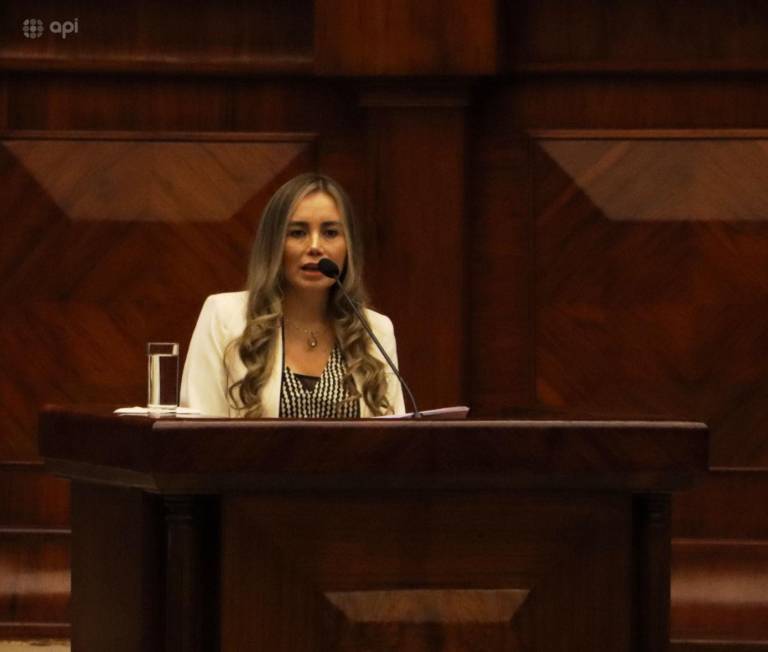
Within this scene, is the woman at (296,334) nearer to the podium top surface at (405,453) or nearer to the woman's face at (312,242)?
the woman's face at (312,242)

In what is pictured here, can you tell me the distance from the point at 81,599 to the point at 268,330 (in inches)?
26.0

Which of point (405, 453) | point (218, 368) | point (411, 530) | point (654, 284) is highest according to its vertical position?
point (654, 284)

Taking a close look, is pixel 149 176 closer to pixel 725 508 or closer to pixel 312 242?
pixel 312 242

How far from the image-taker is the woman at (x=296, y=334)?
3.21 metres

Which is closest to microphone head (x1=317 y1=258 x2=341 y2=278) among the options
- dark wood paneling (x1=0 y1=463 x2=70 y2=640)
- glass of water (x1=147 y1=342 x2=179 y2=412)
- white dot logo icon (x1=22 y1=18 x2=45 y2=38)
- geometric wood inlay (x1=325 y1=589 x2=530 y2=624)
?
glass of water (x1=147 y1=342 x2=179 y2=412)

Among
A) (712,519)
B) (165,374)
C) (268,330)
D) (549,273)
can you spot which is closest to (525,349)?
(549,273)

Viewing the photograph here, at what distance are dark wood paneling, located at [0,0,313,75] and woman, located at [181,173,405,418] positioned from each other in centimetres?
94

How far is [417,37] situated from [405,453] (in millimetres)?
1786

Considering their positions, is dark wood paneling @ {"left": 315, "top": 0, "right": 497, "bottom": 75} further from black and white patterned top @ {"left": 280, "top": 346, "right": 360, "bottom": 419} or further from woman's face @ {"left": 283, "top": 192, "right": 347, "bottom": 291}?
black and white patterned top @ {"left": 280, "top": 346, "right": 360, "bottom": 419}

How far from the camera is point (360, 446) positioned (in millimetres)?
2451

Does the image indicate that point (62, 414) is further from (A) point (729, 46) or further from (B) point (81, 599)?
(A) point (729, 46)

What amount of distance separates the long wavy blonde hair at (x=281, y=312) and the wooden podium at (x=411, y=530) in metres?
0.66

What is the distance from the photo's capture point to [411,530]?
249 centimetres

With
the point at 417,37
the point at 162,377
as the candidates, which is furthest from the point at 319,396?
the point at 417,37
